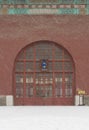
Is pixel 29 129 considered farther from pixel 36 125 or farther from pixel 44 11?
pixel 44 11

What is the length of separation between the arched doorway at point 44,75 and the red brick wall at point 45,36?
0.45 meters

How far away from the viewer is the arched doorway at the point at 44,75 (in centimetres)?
2738

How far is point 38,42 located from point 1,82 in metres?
3.34

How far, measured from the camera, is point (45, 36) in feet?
89.3

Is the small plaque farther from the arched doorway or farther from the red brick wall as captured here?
the red brick wall

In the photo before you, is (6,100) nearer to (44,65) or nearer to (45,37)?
(44,65)

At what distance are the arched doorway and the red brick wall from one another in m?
0.45

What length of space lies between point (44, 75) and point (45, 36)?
2.40 meters

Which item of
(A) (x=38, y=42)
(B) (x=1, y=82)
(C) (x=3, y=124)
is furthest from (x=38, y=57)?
(C) (x=3, y=124)

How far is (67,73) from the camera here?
2745 cm

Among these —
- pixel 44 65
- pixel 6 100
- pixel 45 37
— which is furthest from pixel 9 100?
pixel 45 37

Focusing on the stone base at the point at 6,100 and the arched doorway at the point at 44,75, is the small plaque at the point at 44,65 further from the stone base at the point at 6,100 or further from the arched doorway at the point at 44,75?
the stone base at the point at 6,100

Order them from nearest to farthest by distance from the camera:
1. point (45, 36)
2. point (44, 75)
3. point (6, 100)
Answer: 1. point (6, 100)
2. point (45, 36)
3. point (44, 75)

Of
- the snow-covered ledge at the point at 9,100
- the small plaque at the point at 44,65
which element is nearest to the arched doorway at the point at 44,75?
the small plaque at the point at 44,65
